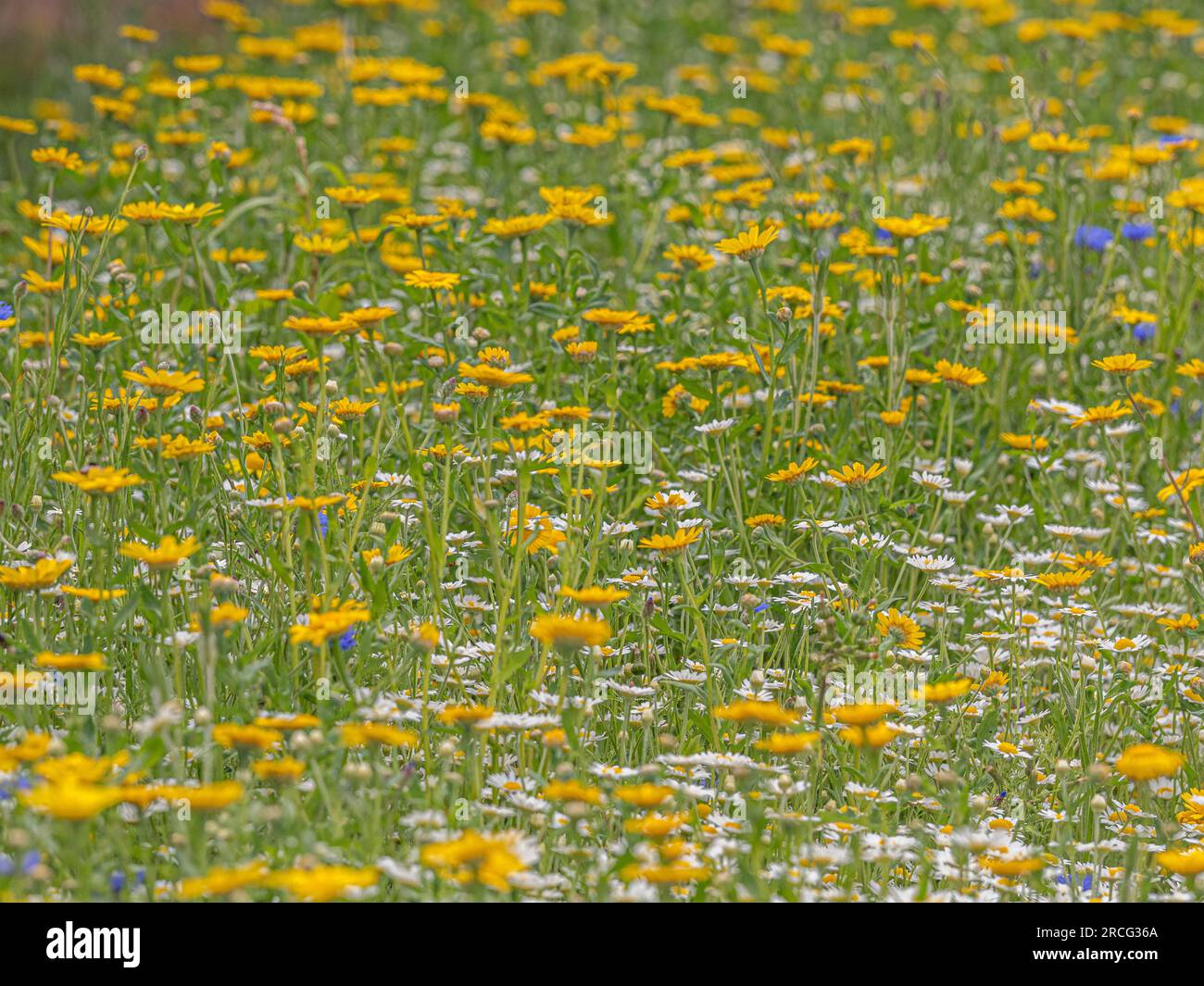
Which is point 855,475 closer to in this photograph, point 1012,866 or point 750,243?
point 750,243

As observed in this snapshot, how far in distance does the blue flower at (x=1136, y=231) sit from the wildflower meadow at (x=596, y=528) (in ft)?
0.08

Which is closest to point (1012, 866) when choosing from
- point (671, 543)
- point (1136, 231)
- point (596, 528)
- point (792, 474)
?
point (671, 543)

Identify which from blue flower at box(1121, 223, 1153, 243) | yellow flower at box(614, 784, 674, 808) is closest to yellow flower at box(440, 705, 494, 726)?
yellow flower at box(614, 784, 674, 808)

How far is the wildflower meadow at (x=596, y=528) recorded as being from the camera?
2371mm

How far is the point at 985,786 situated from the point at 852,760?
0.26m

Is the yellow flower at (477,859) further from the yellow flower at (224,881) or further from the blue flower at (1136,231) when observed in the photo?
the blue flower at (1136,231)

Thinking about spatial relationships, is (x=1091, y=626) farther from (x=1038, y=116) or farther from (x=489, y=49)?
(x=489, y=49)

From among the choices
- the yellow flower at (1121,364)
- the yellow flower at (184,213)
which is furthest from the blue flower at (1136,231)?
the yellow flower at (184,213)

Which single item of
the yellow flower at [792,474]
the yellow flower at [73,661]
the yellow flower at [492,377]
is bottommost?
the yellow flower at [73,661]

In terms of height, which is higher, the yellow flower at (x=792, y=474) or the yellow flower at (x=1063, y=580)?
the yellow flower at (x=792, y=474)

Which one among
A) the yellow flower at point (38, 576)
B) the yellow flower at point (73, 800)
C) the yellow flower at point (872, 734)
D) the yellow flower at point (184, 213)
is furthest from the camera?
the yellow flower at point (184, 213)

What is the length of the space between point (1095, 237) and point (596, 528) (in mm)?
2630
